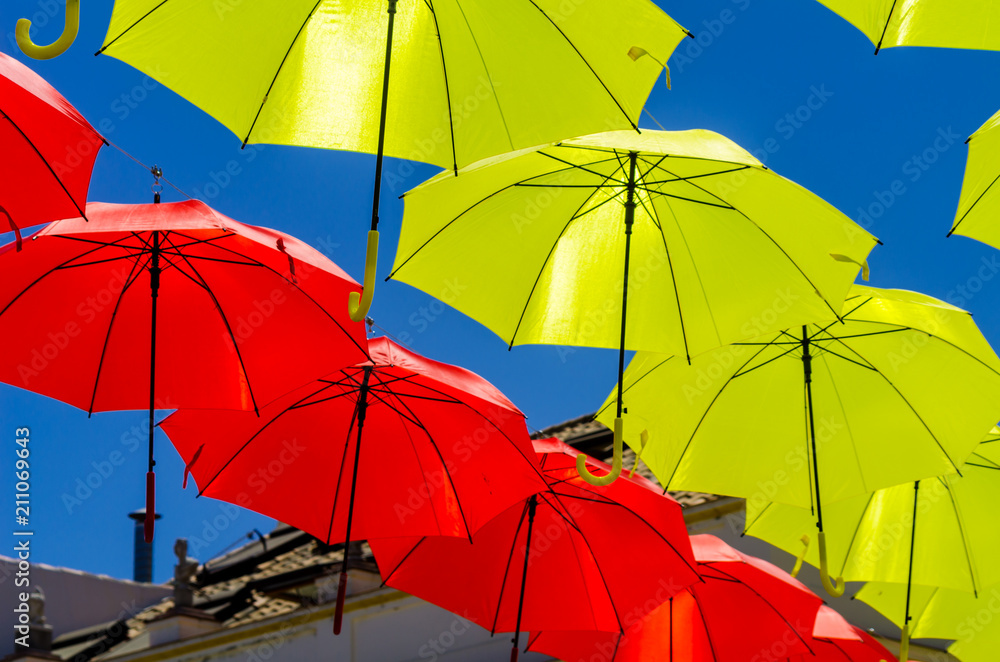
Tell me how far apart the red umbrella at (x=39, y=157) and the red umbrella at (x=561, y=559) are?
3.90 meters

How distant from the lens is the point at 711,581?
880 centimetres

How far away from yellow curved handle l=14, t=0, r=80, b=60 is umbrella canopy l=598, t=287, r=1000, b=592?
5.28 m

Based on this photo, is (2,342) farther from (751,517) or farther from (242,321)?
(751,517)

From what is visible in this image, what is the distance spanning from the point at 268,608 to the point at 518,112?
17.1 metres

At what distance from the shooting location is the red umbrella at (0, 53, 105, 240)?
504cm

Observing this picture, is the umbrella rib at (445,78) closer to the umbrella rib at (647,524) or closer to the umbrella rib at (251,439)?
the umbrella rib at (251,439)

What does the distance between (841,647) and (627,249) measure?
4.49m

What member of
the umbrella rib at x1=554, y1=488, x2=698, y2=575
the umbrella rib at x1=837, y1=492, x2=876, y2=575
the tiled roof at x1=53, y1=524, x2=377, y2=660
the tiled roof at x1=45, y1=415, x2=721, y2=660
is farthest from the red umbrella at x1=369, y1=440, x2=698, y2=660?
the tiled roof at x1=53, y1=524, x2=377, y2=660

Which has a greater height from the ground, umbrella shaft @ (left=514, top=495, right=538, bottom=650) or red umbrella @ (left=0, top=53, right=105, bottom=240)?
red umbrella @ (left=0, top=53, right=105, bottom=240)

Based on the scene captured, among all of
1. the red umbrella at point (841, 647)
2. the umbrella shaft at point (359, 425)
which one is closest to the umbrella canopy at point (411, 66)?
the umbrella shaft at point (359, 425)

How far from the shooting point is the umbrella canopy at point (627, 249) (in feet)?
21.6

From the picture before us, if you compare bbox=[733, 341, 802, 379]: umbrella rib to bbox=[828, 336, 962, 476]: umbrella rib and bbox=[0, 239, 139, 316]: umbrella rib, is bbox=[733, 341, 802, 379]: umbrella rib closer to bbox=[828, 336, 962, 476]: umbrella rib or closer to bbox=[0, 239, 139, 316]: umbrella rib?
bbox=[828, 336, 962, 476]: umbrella rib

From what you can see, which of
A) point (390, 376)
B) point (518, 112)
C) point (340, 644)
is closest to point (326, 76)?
point (518, 112)

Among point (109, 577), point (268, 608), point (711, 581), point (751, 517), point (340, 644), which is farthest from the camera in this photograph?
point (109, 577)
